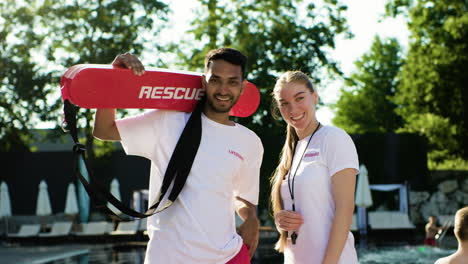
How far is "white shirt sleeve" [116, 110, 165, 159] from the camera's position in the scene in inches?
130

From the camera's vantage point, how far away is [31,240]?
20.7m

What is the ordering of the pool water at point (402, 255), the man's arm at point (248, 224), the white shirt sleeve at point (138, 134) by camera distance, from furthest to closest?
the pool water at point (402, 255) → the man's arm at point (248, 224) → the white shirt sleeve at point (138, 134)

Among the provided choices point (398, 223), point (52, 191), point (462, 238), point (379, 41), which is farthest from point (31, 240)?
point (379, 41)

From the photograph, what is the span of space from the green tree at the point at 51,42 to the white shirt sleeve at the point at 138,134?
2287cm

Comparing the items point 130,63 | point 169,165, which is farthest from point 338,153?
point 130,63

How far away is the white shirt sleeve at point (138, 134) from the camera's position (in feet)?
10.8

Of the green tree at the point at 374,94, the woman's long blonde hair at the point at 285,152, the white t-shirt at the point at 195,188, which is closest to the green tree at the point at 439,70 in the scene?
the green tree at the point at 374,94

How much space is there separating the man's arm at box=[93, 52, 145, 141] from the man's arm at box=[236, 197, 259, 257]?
73 centimetres

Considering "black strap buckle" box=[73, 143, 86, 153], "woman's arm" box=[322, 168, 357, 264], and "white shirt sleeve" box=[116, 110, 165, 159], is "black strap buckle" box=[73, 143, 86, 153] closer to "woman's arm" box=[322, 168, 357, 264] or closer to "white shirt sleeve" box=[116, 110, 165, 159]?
"white shirt sleeve" box=[116, 110, 165, 159]

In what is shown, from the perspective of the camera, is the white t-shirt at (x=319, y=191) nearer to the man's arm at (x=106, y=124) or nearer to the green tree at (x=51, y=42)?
the man's arm at (x=106, y=124)

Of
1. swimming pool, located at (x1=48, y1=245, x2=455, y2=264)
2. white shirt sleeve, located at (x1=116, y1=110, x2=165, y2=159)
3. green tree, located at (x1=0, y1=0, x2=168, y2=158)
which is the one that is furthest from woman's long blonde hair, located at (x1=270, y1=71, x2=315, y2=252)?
green tree, located at (x1=0, y1=0, x2=168, y2=158)

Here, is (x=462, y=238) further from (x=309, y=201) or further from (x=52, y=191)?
(x=52, y=191)

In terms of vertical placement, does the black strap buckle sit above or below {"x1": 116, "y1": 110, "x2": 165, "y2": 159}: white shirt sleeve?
below

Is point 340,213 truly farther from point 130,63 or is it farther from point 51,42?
point 51,42
